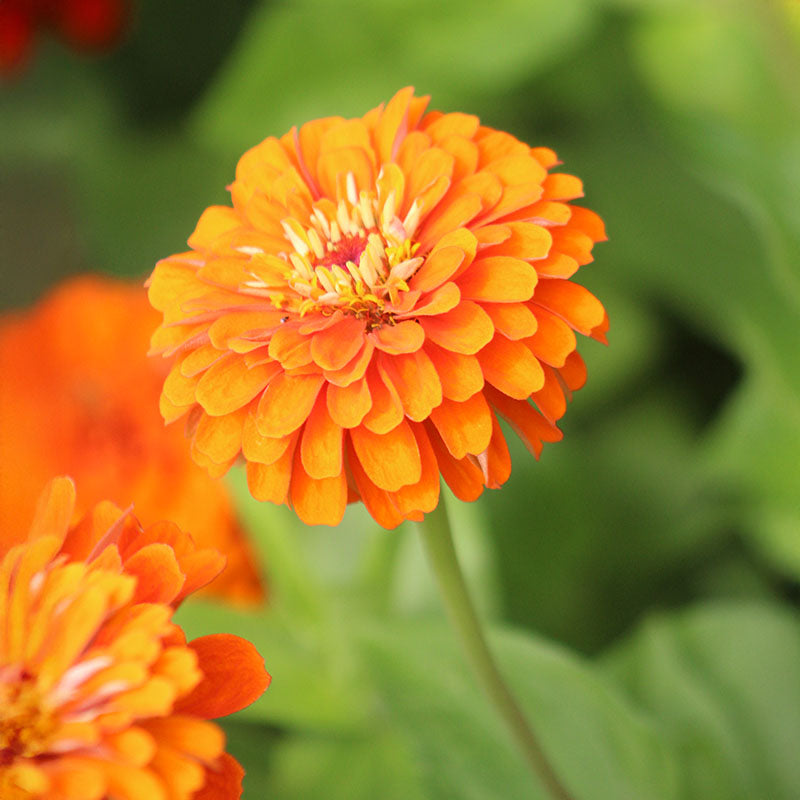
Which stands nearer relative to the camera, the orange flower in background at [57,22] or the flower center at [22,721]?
the flower center at [22,721]

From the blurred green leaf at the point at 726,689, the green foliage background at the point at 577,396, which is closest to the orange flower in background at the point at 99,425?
the green foliage background at the point at 577,396

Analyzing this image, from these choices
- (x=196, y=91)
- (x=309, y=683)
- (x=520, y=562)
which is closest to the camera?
(x=309, y=683)

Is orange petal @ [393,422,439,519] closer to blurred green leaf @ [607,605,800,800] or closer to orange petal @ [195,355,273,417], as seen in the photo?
orange petal @ [195,355,273,417]

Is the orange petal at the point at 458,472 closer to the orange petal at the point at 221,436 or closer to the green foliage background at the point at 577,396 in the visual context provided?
the orange petal at the point at 221,436

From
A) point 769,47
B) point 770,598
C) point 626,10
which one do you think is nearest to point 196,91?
point 626,10

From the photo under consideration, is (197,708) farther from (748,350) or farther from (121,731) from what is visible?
(748,350)

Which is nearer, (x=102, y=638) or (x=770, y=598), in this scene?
(x=102, y=638)

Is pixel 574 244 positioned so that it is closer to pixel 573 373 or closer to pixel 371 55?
pixel 573 373
